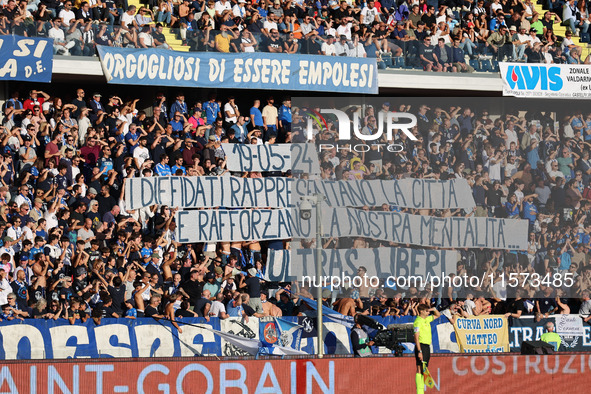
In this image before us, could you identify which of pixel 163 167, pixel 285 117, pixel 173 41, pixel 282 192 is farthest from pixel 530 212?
pixel 173 41

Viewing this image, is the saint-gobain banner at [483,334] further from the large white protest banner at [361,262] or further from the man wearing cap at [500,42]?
the man wearing cap at [500,42]

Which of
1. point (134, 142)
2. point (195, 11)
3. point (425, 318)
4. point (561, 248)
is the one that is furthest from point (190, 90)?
point (425, 318)

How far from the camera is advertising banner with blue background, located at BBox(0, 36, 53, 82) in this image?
73.5ft

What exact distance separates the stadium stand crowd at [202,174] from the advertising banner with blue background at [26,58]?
59 centimetres

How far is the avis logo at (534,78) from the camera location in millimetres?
27094

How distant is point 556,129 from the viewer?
27.8 metres

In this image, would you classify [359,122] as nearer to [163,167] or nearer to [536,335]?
[163,167]

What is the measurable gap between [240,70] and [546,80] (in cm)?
785

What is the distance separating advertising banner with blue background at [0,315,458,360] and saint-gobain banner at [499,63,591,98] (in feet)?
28.8

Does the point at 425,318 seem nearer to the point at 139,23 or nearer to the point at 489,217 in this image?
the point at 489,217

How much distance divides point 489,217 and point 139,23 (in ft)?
28.5

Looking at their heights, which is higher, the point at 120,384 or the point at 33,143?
the point at 33,143

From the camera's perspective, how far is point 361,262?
22.8m

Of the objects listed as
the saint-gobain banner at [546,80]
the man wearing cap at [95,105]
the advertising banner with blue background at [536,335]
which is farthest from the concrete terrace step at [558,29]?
the man wearing cap at [95,105]
